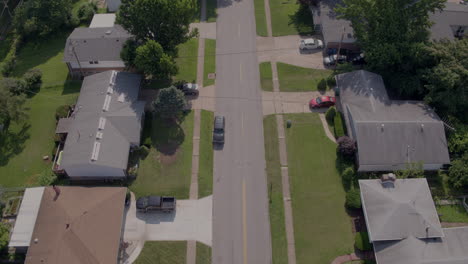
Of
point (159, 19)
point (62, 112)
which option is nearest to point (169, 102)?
point (159, 19)

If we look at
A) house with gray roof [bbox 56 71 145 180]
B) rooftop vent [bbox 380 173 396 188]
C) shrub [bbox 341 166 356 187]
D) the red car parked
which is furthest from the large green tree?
house with gray roof [bbox 56 71 145 180]

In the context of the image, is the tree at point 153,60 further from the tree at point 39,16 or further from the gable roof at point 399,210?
the gable roof at point 399,210

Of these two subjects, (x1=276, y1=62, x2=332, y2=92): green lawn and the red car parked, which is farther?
(x1=276, y1=62, x2=332, y2=92): green lawn

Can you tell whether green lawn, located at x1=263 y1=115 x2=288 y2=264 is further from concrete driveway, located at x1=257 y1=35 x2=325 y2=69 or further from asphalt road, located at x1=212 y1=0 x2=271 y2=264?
concrete driveway, located at x1=257 y1=35 x2=325 y2=69

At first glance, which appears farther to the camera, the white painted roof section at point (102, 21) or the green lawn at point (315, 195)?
the white painted roof section at point (102, 21)

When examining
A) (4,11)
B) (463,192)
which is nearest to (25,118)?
(4,11)

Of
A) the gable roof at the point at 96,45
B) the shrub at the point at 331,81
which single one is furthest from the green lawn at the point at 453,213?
the gable roof at the point at 96,45
